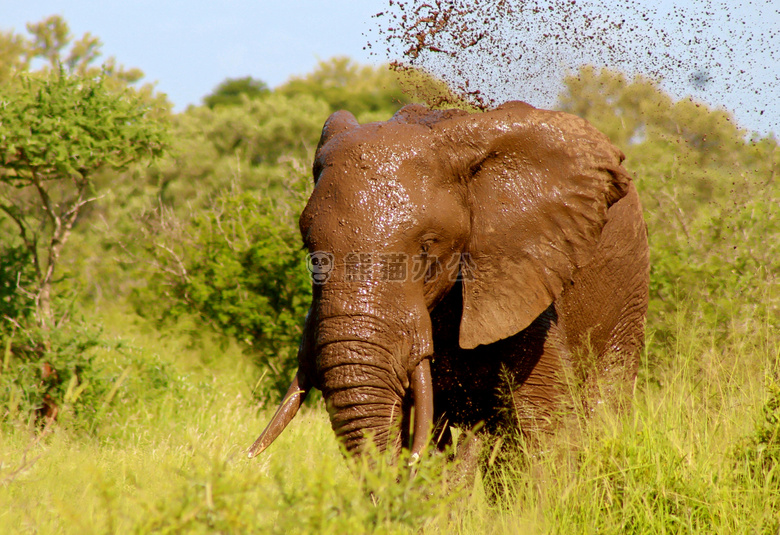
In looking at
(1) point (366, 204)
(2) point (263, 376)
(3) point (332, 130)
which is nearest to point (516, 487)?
(1) point (366, 204)

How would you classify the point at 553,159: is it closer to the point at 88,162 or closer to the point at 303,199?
the point at 88,162

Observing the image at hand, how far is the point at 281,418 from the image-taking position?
12.9 feet

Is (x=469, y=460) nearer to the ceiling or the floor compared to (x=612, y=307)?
nearer to the floor

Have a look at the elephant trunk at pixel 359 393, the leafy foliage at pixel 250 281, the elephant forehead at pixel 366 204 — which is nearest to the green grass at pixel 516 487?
the elephant trunk at pixel 359 393

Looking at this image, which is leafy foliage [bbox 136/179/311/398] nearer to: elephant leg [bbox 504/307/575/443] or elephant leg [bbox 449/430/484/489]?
elephant leg [bbox 449/430/484/489]

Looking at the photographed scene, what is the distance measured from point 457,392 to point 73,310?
4432mm

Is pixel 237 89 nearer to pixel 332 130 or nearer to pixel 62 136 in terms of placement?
pixel 62 136

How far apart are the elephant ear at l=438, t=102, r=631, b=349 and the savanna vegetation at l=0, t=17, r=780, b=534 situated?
0.74m

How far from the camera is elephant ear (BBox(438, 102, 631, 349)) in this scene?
415cm

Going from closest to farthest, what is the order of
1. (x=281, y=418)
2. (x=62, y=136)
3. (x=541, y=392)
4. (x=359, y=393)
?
(x=359, y=393), (x=281, y=418), (x=541, y=392), (x=62, y=136)

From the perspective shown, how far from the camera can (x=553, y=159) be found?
422 cm

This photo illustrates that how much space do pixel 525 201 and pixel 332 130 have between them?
1.12m

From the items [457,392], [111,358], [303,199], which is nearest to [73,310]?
[111,358]

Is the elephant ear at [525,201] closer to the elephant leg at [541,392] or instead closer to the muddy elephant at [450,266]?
the muddy elephant at [450,266]
